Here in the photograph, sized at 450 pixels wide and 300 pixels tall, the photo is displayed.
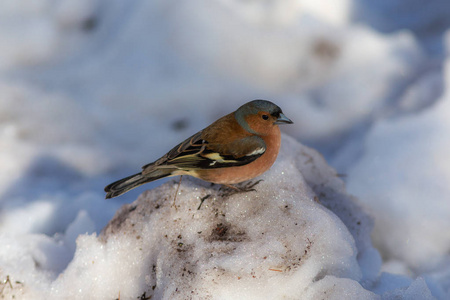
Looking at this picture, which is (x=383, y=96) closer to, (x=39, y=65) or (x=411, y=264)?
(x=411, y=264)

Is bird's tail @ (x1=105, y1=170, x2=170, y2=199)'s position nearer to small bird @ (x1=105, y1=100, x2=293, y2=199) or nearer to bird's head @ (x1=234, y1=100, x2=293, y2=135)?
small bird @ (x1=105, y1=100, x2=293, y2=199)

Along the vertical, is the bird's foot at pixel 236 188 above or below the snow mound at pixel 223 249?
above

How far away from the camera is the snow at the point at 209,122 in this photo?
2.38m

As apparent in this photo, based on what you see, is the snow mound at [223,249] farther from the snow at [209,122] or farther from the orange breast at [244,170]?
the orange breast at [244,170]

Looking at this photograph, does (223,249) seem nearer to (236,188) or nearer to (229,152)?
(236,188)

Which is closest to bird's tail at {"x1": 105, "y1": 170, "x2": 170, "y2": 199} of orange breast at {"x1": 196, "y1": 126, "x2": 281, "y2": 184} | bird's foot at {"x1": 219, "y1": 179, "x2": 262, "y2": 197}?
orange breast at {"x1": 196, "y1": 126, "x2": 281, "y2": 184}

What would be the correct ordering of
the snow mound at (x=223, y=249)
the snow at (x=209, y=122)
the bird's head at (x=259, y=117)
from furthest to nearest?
1. the bird's head at (x=259, y=117)
2. the snow at (x=209, y=122)
3. the snow mound at (x=223, y=249)

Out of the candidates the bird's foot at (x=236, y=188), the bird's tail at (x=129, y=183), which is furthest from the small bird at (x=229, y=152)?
the bird's foot at (x=236, y=188)

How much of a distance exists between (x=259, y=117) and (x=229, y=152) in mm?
278

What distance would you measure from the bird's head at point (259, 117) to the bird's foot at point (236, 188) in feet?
1.13

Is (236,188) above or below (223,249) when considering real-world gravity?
above

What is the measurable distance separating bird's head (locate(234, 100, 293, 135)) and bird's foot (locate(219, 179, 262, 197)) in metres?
0.35

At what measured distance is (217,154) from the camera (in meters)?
2.47

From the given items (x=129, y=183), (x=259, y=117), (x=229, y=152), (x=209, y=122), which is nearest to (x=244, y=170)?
(x=229, y=152)
